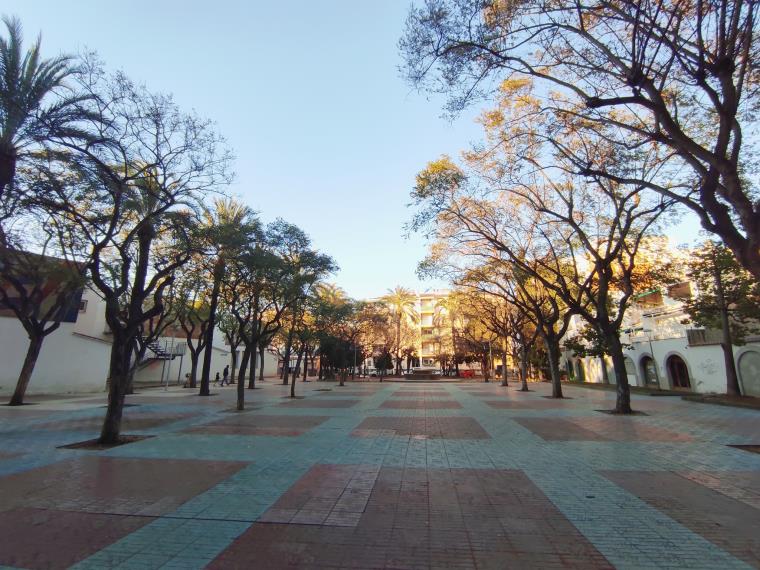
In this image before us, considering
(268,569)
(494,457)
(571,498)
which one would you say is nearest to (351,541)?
(268,569)

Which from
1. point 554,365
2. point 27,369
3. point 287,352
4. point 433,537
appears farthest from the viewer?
point 287,352

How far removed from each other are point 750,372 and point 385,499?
2476cm

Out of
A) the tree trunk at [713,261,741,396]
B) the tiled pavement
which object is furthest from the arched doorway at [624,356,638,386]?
the tiled pavement

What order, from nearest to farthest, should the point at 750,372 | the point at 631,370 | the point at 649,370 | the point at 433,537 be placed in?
the point at 433,537 < the point at 750,372 < the point at 649,370 < the point at 631,370

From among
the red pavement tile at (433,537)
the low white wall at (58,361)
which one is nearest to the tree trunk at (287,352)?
the low white wall at (58,361)

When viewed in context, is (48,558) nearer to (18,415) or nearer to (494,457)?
(494,457)

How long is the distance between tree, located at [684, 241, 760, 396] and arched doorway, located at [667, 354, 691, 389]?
6.69 meters

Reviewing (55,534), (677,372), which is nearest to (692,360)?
(677,372)

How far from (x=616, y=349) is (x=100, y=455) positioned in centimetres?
1521

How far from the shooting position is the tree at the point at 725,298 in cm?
1795

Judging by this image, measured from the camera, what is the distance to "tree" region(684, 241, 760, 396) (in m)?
18.0

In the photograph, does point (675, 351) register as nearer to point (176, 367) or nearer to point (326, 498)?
point (326, 498)

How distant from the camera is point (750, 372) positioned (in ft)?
69.7

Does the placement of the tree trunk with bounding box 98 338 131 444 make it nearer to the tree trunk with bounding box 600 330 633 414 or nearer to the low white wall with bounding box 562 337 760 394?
the tree trunk with bounding box 600 330 633 414
